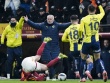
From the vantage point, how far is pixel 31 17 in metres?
19.9

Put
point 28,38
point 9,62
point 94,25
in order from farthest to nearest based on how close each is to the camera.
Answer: point 28,38 < point 9,62 < point 94,25

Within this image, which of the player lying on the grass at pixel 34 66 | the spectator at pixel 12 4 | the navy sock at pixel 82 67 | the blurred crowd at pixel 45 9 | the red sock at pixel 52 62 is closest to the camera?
the navy sock at pixel 82 67

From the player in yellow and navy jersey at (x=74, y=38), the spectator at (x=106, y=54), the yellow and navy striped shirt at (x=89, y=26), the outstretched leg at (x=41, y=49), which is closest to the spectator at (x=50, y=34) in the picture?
the player in yellow and navy jersey at (x=74, y=38)

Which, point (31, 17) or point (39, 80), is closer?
point (39, 80)

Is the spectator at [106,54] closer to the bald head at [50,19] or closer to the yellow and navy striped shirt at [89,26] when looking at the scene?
the bald head at [50,19]

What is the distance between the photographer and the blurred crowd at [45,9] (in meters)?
19.5

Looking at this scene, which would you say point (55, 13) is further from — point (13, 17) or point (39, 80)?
point (39, 80)

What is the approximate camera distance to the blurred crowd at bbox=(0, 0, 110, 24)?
19.5 meters

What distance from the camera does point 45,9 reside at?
1991cm

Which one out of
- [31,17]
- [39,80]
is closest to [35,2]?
[31,17]

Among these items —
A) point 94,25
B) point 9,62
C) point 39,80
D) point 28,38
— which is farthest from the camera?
point 28,38

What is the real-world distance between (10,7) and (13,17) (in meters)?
0.59

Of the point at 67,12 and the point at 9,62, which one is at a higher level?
the point at 67,12

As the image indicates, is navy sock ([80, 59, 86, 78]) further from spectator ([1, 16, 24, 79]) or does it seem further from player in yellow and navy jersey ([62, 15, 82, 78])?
spectator ([1, 16, 24, 79])
